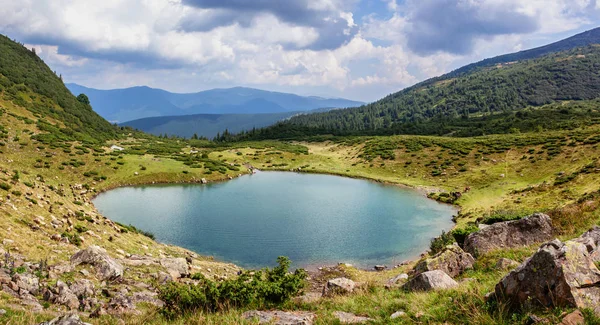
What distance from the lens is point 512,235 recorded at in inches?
849

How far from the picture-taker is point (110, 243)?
23984 mm

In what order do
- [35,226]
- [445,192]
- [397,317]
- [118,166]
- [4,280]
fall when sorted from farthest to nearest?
[118,166] < [445,192] < [35,226] < [4,280] < [397,317]

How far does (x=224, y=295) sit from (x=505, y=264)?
12.4 m

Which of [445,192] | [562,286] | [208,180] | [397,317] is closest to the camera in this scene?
[562,286]

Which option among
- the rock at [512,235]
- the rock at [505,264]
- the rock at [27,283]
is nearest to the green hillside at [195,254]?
the rock at [27,283]

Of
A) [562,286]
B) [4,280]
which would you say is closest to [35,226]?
[4,280]

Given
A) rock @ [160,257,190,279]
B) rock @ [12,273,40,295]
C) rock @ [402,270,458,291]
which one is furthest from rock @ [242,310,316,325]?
rock @ [160,257,190,279]

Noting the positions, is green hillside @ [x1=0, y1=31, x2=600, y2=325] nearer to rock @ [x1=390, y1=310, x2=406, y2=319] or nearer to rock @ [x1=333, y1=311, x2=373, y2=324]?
rock @ [x1=390, y1=310, x2=406, y2=319]

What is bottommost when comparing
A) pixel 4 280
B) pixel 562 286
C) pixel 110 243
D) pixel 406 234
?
pixel 406 234

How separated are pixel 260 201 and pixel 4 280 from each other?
41.3 meters

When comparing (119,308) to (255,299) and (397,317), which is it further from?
(397,317)

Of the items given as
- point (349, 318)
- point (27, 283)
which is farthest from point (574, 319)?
point (27, 283)

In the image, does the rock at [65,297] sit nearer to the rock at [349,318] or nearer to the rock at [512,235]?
the rock at [349,318]

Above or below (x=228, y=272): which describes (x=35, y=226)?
above
